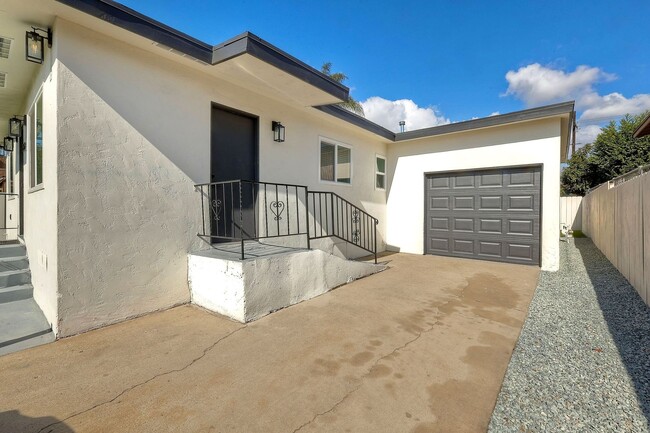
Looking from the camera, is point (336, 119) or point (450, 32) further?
point (450, 32)

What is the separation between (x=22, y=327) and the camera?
3143 mm

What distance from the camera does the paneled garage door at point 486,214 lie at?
251 inches

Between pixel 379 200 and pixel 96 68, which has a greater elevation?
pixel 96 68

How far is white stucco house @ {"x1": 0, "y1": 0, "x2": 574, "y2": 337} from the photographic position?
3.08 meters

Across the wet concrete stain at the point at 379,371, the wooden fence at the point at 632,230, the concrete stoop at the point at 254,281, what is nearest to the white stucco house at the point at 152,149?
the concrete stoop at the point at 254,281

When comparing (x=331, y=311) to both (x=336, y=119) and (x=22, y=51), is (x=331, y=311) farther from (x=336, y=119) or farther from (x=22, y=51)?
(x=22, y=51)

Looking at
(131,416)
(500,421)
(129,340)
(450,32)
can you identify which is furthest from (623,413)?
(450,32)

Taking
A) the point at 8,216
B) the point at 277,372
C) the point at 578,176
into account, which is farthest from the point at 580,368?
the point at 578,176

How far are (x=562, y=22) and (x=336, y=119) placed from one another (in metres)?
5.36

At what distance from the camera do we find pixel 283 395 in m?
2.12

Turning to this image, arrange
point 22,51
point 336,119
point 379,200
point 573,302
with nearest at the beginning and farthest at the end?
point 22,51
point 573,302
point 336,119
point 379,200

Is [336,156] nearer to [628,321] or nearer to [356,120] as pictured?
[356,120]

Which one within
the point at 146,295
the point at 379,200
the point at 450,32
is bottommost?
the point at 146,295

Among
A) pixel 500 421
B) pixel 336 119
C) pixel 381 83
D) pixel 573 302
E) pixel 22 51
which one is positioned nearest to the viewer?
pixel 500 421
